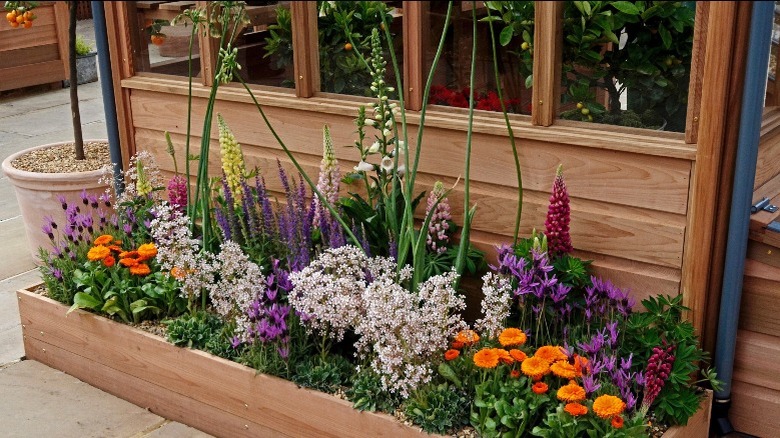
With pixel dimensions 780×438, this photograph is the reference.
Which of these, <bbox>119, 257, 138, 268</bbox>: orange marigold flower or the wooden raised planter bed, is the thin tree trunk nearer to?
the wooden raised planter bed

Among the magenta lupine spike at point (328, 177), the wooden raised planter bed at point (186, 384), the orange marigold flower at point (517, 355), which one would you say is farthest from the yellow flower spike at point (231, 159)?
the orange marigold flower at point (517, 355)

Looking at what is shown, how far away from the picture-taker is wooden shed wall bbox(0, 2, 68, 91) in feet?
27.9

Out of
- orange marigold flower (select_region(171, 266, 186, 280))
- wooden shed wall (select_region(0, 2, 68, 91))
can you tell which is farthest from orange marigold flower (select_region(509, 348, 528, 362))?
wooden shed wall (select_region(0, 2, 68, 91))

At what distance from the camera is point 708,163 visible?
2670mm

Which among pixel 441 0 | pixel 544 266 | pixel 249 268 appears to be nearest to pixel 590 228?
pixel 544 266

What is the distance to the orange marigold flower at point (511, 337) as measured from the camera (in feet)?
8.96

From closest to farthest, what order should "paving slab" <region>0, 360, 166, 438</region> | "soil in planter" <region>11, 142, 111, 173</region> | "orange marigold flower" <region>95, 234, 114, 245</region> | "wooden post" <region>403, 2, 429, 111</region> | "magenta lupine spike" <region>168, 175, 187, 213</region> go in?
"wooden post" <region>403, 2, 429, 111</region> < "paving slab" <region>0, 360, 166, 438</region> < "orange marigold flower" <region>95, 234, 114, 245</region> < "magenta lupine spike" <region>168, 175, 187, 213</region> < "soil in planter" <region>11, 142, 111, 173</region>

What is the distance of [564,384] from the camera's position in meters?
2.72

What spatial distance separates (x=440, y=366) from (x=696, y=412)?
736 mm

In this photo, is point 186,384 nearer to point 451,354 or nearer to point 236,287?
point 236,287

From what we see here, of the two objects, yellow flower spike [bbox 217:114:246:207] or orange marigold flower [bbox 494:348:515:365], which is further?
yellow flower spike [bbox 217:114:246:207]

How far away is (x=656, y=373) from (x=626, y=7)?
1.06 metres

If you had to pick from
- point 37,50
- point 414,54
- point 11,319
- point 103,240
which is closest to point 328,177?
point 414,54

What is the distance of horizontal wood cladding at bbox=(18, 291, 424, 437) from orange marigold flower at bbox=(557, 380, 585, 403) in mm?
416
